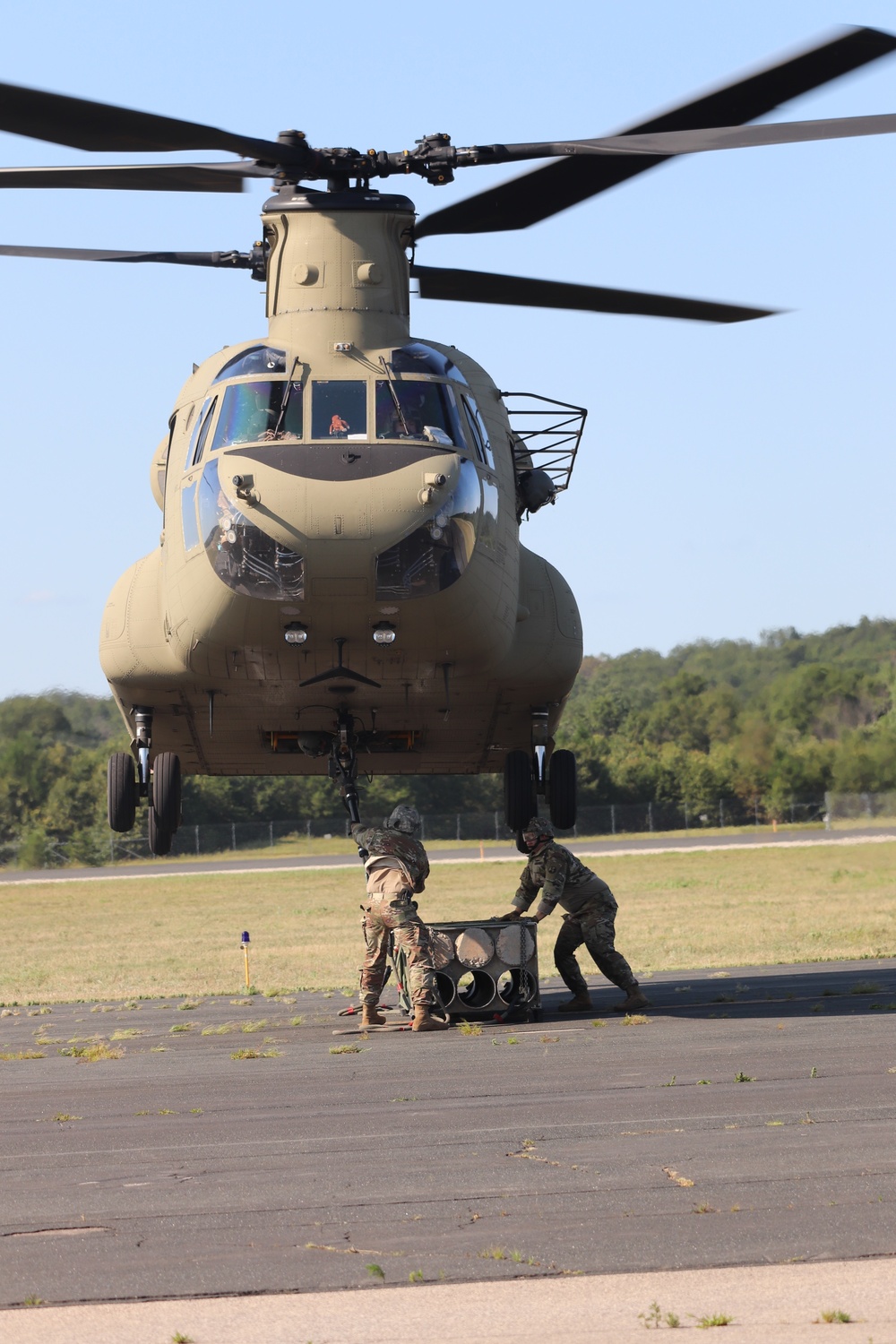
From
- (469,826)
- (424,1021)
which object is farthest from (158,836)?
(469,826)

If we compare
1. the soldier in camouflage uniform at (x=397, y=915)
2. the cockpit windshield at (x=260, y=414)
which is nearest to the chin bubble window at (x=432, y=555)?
the cockpit windshield at (x=260, y=414)

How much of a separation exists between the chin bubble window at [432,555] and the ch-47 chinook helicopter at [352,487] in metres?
0.02

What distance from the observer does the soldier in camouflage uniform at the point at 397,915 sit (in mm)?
13305

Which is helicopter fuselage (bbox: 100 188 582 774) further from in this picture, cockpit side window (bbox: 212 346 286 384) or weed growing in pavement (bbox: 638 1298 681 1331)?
weed growing in pavement (bbox: 638 1298 681 1331)

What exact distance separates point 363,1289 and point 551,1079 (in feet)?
16.1

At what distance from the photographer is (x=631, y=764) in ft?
258

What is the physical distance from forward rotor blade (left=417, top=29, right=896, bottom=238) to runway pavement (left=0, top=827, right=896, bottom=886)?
4207 cm

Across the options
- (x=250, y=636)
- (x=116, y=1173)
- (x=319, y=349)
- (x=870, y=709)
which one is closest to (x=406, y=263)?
(x=319, y=349)

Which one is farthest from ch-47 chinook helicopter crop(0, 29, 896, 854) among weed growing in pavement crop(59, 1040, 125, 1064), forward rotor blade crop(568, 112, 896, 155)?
weed growing in pavement crop(59, 1040, 125, 1064)

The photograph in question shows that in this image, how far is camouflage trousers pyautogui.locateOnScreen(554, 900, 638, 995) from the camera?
1441cm

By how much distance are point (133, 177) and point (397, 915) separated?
256 inches

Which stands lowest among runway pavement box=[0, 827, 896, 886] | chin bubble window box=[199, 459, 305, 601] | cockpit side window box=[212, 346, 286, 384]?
runway pavement box=[0, 827, 896, 886]

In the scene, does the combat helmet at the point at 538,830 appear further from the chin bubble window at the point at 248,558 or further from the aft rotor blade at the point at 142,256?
the aft rotor blade at the point at 142,256

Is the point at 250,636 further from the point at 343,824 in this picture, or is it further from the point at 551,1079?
the point at 343,824
